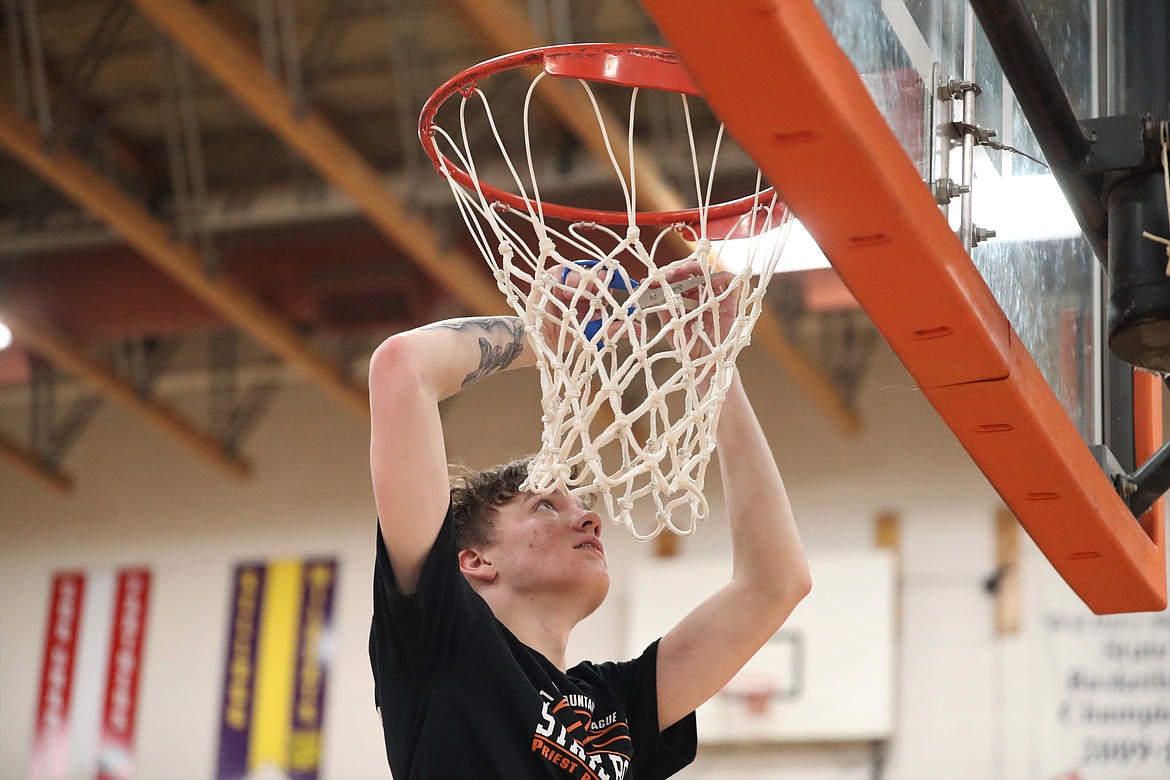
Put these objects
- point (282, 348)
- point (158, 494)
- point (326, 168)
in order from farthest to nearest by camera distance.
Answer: point (158, 494) < point (282, 348) < point (326, 168)

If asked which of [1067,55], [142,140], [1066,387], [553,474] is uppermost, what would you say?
[142,140]

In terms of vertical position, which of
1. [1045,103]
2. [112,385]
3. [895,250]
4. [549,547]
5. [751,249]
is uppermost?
[112,385]

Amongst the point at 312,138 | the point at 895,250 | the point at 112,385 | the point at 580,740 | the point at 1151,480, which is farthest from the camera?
the point at 112,385

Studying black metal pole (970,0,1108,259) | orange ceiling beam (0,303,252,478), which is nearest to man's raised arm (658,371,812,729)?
black metal pole (970,0,1108,259)

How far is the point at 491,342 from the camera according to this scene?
2.43m

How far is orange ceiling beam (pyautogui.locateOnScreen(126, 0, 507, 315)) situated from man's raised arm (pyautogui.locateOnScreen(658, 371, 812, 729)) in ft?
14.8

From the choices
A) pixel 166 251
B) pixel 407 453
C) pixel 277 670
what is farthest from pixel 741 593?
pixel 277 670

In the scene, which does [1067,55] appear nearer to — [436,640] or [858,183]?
[858,183]

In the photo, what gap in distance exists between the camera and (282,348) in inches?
346

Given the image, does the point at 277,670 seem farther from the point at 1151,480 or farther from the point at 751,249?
the point at 751,249

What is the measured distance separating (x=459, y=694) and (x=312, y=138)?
5.22m

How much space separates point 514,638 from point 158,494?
8.52 metres

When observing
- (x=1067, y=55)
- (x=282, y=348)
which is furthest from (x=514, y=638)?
(x=282, y=348)

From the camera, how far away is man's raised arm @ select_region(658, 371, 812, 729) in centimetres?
269
